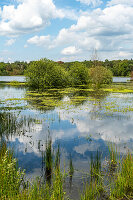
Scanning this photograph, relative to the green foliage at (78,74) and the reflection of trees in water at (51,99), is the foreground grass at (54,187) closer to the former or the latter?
the reflection of trees in water at (51,99)

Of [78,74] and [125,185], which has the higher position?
[78,74]

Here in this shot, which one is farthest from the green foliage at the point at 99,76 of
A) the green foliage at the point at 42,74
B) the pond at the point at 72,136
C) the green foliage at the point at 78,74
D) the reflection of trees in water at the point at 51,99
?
the pond at the point at 72,136

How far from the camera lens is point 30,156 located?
7883mm

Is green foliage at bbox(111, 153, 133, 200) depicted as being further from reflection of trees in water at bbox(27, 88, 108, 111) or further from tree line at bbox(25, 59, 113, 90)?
tree line at bbox(25, 59, 113, 90)

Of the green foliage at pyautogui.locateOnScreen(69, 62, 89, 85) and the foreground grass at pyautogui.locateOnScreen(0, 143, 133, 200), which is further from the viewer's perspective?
the green foliage at pyautogui.locateOnScreen(69, 62, 89, 85)

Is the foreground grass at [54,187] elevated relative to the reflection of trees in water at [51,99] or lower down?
lower down

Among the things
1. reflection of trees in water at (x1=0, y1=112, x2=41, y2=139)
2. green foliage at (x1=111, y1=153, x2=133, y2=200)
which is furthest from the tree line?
green foliage at (x1=111, y1=153, x2=133, y2=200)

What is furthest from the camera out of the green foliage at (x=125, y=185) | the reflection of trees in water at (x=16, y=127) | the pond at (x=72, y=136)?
the reflection of trees in water at (x=16, y=127)

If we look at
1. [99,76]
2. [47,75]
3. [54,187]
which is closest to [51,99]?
[47,75]

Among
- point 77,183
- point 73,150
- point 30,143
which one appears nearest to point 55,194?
point 77,183

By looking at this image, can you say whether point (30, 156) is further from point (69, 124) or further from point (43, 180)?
point (69, 124)

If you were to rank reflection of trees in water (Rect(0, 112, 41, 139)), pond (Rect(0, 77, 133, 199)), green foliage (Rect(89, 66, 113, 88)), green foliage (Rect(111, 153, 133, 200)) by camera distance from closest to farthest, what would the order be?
green foliage (Rect(111, 153, 133, 200))
pond (Rect(0, 77, 133, 199))
reflection of trees in water (Rect(0, 112, 41, 139))
green foliage (Rect(89, 66, 113, 88))

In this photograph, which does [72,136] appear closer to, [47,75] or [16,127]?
[16,127]

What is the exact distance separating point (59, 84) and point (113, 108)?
2478cm
